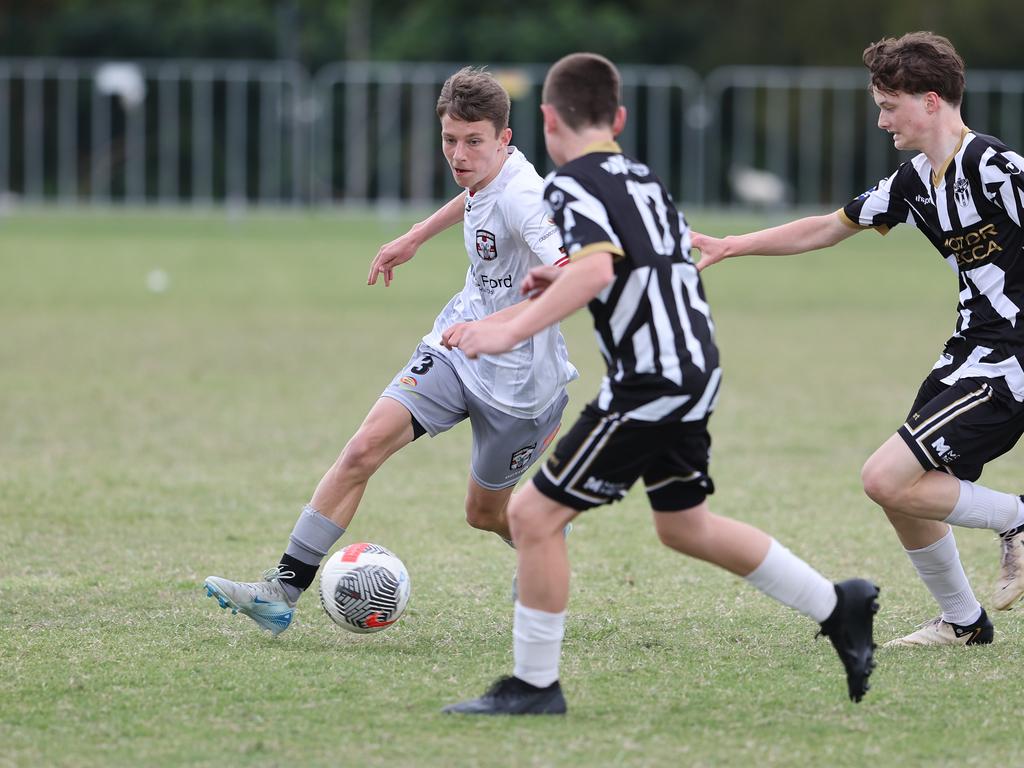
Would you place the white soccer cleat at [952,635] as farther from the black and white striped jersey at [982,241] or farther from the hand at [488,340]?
the hand at [488,340]

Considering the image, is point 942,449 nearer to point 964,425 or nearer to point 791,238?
point 964,425

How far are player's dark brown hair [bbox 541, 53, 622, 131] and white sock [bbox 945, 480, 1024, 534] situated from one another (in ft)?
5.90

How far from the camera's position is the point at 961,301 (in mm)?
4945

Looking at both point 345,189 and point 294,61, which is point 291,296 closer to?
point 345,189

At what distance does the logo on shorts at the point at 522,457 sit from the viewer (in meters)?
5.43

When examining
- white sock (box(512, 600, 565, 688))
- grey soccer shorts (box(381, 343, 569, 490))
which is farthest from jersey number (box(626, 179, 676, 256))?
grey soccer shorts (box(381, 343, 569, 490))

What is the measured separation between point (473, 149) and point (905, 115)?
1474 millimetres

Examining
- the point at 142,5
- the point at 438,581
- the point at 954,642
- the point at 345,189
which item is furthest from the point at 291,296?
the point at 142,5

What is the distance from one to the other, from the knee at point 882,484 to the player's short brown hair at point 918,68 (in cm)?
120

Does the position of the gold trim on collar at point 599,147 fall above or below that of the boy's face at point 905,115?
below

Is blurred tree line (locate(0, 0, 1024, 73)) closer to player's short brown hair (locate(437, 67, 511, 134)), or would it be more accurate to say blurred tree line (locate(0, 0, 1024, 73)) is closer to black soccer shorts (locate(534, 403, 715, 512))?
player's short brown hair (locate(437, 67, 511, 134))

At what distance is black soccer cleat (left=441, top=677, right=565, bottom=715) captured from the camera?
163 inches

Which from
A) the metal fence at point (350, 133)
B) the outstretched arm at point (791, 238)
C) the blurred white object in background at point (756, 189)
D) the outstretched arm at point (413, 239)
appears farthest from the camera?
the blurred white object in background at point (756, 189)

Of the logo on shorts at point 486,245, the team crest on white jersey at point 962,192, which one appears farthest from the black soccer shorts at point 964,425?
the logo on shorts at point 486,245
